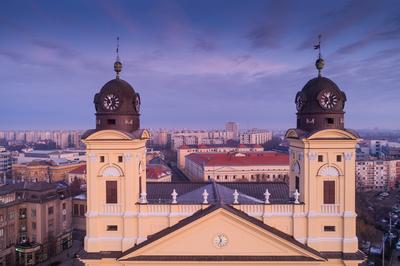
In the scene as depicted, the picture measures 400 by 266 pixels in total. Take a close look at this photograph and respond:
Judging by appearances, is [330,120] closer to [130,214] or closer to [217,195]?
[217,195]

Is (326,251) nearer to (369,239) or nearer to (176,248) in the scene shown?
(176,248)

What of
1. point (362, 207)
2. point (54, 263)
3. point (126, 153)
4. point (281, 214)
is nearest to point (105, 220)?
point (126, 153)

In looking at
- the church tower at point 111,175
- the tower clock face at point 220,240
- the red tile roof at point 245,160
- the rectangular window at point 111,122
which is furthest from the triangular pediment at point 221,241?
the red tile roof at point 245,160

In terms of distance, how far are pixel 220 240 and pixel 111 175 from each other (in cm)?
859

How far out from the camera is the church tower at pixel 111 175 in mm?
26750

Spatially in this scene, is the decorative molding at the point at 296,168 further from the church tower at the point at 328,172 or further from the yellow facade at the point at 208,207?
the church tower at the point at 328,172

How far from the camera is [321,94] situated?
26.4m

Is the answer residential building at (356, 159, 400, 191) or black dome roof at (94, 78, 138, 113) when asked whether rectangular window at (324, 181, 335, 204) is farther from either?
residential building at (356, 159, 400, 191)

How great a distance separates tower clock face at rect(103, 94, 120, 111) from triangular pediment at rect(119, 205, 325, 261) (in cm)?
909

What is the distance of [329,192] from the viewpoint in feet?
88.4

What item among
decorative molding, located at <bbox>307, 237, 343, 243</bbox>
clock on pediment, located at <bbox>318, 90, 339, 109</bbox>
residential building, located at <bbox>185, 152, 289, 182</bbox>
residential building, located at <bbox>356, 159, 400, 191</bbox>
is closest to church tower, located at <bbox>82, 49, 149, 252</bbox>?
decorative molding, located at <bbox>307, 237, 343, 243</bbox>

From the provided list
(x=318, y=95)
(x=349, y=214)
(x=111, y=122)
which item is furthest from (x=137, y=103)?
(x=349, y=214)

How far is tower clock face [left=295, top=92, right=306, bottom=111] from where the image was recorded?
1070 inches

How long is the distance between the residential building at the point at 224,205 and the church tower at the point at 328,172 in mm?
65
